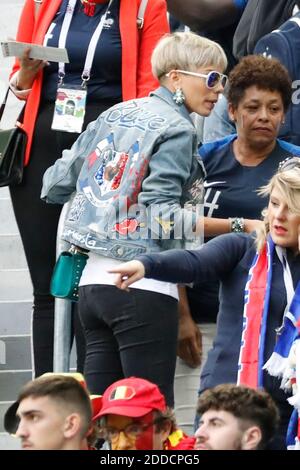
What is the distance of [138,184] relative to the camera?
6.11m

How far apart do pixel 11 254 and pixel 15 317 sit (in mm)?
561

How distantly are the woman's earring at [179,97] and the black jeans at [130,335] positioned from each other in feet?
2.76

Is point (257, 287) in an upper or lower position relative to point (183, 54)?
lower

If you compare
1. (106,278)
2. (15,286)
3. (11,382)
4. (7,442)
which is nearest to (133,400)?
(106,278)

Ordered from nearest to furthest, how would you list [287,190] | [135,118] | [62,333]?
1. [287,190]
2. [135,118]
3. [62,333]

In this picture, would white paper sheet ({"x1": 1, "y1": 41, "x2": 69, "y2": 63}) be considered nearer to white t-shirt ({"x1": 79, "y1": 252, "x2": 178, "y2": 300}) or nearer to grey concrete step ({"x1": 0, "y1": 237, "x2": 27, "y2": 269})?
white t-shirt ({"x1": 79, "y1": 252, "x2": 178, "y2": 300})

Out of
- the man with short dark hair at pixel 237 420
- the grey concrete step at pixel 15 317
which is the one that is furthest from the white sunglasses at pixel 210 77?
the grey concrete step at pixel 15 317

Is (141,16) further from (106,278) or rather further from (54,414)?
(54,414)

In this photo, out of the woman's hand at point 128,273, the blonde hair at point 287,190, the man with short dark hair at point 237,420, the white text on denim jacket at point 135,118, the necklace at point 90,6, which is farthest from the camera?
the necklace at point 90,6

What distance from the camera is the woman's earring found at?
6359 mm

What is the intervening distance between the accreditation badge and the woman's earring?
65 centimetres

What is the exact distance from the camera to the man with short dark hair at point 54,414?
16.6 ft

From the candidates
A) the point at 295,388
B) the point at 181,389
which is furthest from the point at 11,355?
the point at 295,388

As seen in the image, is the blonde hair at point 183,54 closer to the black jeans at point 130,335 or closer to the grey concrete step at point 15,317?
the black jeans at point 130,335
